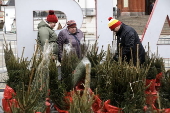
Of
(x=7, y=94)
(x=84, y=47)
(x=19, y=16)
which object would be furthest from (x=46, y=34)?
(x=7, y=94)

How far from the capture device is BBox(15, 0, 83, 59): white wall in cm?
846

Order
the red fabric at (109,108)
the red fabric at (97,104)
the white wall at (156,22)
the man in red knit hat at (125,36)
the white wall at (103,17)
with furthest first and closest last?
the white wall at (156,22), the white wall at (103,17), the man in red knit hat at (125,36), the red fabric at (97,104), the red fabric at (109,108)

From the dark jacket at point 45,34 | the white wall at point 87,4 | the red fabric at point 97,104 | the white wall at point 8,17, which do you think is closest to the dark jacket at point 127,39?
the red fabric at point 97,104

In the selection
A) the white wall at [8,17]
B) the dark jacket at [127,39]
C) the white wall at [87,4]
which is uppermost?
the white wall at [87,4]

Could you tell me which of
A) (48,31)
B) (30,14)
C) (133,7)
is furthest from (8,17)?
(48,31)

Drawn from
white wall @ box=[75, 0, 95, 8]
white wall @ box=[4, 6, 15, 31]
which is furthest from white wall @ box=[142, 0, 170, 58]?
white wall @ box=[4, 6, 15, 31]

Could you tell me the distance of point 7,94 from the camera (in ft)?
17.2

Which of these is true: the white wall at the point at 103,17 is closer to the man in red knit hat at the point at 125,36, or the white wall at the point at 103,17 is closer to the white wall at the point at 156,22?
the white wall at the point at 156,22

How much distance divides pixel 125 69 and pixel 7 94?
5.64 feet

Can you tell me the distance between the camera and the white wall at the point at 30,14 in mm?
8461

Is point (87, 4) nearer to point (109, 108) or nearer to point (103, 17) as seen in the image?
point (103, 17)

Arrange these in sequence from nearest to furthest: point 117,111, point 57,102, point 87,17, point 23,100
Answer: point 23,100 < point 117,111 < point 57,102 < point 87,17

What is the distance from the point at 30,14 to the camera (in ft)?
27.8

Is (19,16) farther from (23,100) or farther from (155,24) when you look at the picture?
(23,100)
